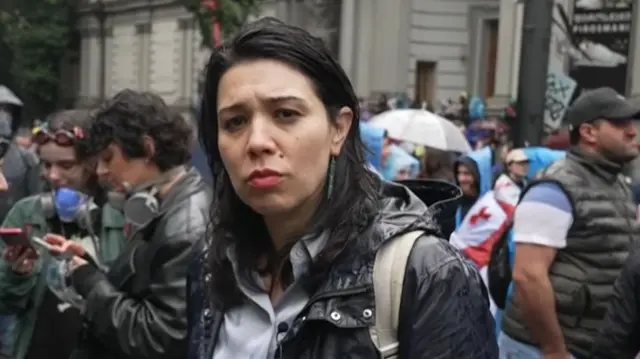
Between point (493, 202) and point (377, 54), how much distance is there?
21.9 meters

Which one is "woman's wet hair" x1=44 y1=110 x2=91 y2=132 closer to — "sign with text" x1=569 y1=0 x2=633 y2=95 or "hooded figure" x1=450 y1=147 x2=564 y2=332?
"hooded figure" x1=450 y1=147 x2=564 y2=332

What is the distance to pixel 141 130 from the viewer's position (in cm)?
388

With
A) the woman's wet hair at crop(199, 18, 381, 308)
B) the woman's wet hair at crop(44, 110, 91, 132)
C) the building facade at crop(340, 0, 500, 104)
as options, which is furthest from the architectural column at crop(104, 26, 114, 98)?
the woman's wet hair at crop(199, 18, 381, 308)

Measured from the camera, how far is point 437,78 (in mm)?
30016

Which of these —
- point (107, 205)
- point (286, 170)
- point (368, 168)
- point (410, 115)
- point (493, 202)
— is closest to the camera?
point (286, 170)

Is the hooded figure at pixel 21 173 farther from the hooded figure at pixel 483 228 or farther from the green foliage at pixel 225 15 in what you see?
the green foliage at pixel 225 15

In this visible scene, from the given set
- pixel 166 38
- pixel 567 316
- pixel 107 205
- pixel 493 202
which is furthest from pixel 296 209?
pixel 166 38

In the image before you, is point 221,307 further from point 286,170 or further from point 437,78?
point 437,78

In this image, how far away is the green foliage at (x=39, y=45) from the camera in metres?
45.9

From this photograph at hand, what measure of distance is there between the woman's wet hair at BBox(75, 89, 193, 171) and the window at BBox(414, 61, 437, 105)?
85.8 feet

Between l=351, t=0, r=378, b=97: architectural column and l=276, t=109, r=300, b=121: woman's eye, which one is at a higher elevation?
l=351, t=0, r=378, b=97: architectural column

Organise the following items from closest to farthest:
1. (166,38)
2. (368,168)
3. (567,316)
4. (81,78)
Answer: (368,168) < (567,316) < (166,38) < (81,78)

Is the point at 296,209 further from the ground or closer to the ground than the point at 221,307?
further from the ground

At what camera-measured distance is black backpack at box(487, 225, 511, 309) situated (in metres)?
5.08
